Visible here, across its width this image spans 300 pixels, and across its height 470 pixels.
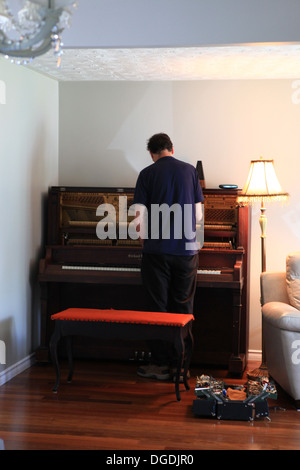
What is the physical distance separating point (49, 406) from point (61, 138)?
8.36ft

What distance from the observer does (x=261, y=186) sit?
489cm

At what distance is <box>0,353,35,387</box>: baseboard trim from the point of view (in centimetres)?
471

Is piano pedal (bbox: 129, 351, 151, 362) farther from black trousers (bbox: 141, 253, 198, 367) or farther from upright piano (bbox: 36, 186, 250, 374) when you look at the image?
black trousers (bbox: 141, 253, 198, 367)

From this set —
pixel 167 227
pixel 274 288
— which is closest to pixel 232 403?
pixel 274 288

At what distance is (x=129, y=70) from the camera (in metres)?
5.20

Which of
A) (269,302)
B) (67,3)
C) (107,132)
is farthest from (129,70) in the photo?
(67,3)

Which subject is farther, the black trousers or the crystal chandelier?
the black trousers

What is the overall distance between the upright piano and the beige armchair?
0.27 m

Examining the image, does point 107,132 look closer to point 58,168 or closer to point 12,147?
point 58,168

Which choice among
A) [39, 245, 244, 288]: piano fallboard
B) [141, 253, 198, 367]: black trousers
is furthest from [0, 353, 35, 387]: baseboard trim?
[141, 253, 198, 367]: black trousers

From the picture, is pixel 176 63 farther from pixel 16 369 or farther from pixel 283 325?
pixel 16 369

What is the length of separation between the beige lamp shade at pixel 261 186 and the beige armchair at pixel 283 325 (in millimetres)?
535

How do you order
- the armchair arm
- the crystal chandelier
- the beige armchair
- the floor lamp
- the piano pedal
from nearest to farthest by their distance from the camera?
the crystal chandelier → the beige armchair → the armchair arm → the floor lamp → the piano pedal

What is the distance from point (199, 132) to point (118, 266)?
1.40 m
